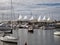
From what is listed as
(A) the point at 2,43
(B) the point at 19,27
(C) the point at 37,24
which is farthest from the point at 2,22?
(A) the point at 2,43

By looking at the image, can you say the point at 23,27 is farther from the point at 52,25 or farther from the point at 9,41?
the point at 9,41

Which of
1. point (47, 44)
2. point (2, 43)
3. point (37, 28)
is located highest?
point (2, 43)

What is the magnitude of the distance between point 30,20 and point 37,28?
7352mm

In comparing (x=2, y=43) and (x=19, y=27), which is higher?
(x=2, y=43)

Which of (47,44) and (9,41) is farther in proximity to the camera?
(47,44)

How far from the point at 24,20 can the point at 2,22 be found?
45892 mm

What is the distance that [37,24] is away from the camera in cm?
14188

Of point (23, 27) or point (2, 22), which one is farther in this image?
point (23, 27)

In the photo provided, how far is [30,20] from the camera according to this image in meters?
140

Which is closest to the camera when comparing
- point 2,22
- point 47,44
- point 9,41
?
point 9,41

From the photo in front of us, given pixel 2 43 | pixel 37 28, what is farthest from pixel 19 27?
pixel 2 43

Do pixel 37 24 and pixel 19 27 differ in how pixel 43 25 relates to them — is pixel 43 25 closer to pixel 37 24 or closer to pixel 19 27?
pixel 37 24

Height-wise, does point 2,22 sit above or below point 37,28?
above

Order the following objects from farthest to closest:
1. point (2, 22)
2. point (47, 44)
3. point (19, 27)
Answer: point (19, 27), point (2, 22), point (47, 44)
